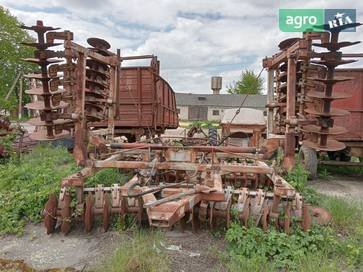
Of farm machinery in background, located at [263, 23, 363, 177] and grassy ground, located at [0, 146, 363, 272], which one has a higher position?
farm machinery in background, located at [263, 23, 363, 177]

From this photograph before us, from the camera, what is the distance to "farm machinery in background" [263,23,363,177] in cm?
414

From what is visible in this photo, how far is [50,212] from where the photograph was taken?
3529mm

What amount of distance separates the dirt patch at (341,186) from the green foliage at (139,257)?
3.71m

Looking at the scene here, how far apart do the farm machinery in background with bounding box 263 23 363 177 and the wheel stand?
8.74 feet

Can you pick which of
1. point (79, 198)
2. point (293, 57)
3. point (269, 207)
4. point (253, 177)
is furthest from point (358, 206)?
point (79, 198)

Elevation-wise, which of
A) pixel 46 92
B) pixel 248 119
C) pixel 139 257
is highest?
pixel 46 92

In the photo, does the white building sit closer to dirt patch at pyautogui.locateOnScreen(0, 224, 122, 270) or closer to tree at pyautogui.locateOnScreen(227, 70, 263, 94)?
tree at pyautogui.locateOnScreen(227, 70, 263, 94)

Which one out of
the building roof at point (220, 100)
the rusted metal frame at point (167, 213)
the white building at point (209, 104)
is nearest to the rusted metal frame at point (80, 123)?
the rusted metal frame at point (167, 213)

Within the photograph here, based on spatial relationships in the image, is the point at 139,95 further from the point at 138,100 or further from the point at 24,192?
the point at 24,192

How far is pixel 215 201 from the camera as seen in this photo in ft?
10.9

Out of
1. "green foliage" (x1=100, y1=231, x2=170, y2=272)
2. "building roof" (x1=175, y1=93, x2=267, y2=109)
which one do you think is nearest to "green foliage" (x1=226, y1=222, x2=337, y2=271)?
"green foliage" (x1=100, y1=231, x2=170, y2=272)

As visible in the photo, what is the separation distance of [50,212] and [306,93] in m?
3.86

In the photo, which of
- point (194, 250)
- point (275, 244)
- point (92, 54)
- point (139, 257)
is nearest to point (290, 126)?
point (275, 244)

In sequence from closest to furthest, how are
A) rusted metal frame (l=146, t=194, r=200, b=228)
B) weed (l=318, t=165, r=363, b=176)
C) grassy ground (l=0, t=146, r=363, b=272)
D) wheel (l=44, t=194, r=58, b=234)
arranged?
rusted metal frame (l=146, t=194, r=200, b=228)
grassy ground (l=0, t=146, r=363, b=272)
wheel (l=44, t=194, r=58, b=234)
weed (l=318, t=165, r=363, b=176)
